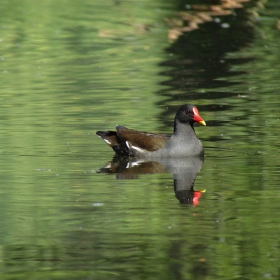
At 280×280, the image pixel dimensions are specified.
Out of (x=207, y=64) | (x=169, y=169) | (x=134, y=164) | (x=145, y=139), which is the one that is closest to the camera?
(x=169, y=169)

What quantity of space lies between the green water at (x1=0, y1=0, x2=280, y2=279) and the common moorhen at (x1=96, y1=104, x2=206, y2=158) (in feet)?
0.84

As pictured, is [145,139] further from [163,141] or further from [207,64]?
[207,64]

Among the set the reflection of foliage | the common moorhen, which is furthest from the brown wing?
the reflection of foliage

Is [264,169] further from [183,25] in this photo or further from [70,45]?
[183,25]

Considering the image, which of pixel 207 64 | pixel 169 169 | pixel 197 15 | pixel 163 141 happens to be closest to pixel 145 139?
pixel 163 141

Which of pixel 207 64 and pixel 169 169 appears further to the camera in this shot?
pixel 207 64

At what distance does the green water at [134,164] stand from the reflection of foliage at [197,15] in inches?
22.2

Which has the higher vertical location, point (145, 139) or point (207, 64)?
point (145, 139)

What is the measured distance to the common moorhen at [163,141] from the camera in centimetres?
1205

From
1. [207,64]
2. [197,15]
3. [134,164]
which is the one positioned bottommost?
[197,15]

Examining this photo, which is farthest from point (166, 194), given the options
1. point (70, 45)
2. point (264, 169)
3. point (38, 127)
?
point (70, 45)

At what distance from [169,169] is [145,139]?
0.79 metres

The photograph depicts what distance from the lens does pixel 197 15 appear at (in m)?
28.5

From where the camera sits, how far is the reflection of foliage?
25891mm
